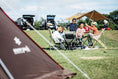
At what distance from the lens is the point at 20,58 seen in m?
3.54

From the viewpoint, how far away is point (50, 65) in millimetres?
4020

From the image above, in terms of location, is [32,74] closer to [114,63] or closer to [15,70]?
[15,70]

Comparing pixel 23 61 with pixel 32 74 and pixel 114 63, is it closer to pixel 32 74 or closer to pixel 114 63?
pixel 32 74

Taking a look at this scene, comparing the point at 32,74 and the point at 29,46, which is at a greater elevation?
the point at 29,46

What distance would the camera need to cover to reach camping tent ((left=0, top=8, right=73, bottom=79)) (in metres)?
3.30

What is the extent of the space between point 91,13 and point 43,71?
14376 millimetres

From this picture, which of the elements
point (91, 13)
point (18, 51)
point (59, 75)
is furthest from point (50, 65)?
point (91, 13)

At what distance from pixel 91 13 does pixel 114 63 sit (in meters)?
12.4

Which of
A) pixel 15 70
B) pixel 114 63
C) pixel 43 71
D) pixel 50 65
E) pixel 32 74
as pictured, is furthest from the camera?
pixel 114 63

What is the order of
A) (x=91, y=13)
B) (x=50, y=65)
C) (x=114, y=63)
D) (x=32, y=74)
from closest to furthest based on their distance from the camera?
(x=32, y=74) → (x=50, y=65) → (x=114, y=63) → (x=91, y=13)

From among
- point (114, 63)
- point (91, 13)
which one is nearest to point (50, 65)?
point (114, 63)

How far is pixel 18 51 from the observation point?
358cm

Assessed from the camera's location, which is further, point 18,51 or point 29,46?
point 29,46

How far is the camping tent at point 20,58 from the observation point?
10.8ft
